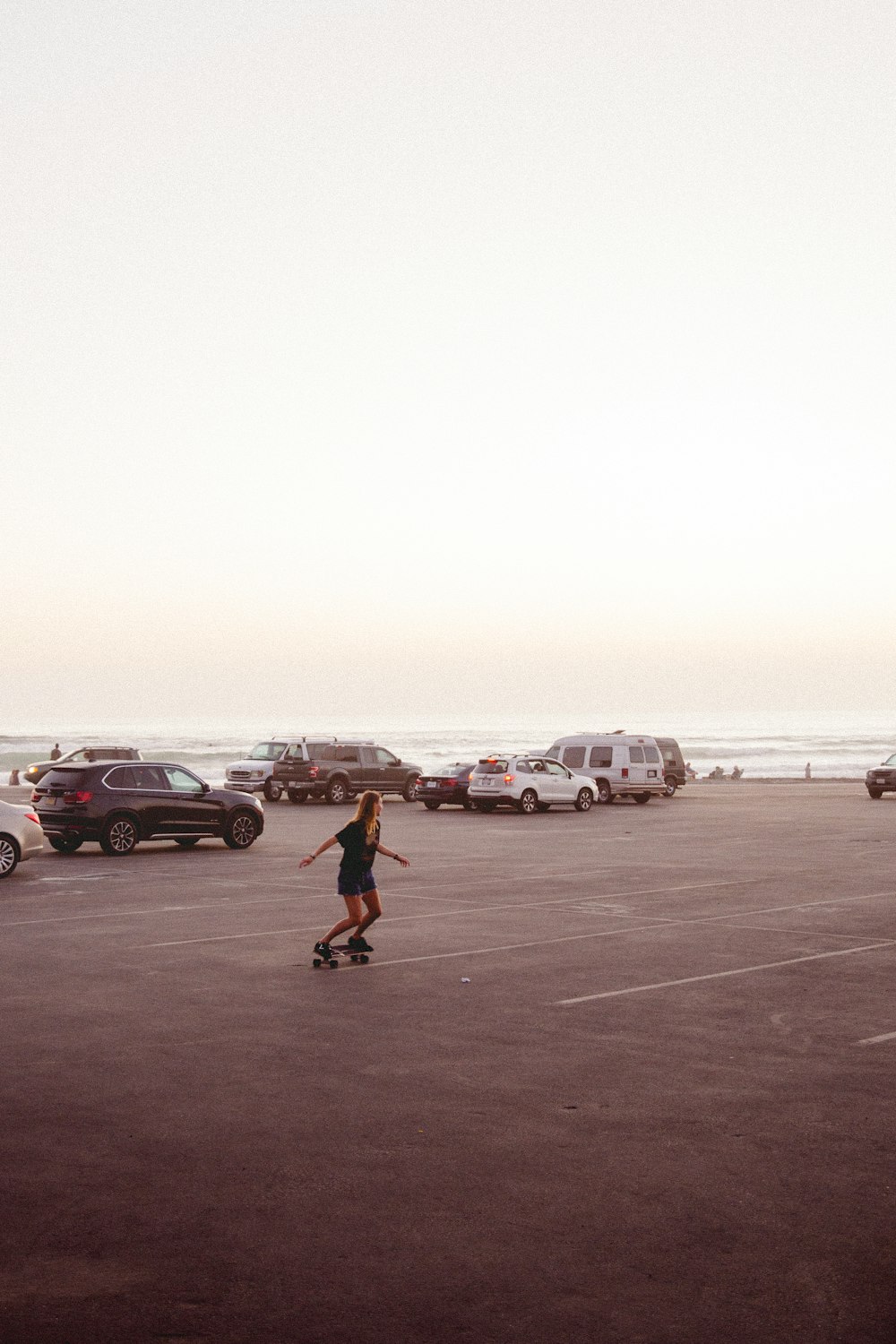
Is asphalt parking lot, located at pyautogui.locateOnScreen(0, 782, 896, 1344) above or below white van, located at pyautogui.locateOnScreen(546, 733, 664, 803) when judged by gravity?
below

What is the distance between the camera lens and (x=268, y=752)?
4466 cm

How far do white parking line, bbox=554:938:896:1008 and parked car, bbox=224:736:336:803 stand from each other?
30.3m

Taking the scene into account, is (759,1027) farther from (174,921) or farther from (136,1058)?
(174,921)

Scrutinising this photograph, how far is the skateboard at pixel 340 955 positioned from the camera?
1197 cm

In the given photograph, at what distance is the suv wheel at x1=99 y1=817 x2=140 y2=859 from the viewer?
78.0ft

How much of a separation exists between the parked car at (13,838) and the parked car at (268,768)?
73.3 feet

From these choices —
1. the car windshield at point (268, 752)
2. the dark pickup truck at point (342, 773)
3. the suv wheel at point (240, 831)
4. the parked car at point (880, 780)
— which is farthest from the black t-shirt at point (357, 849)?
the parked car at point (880, 780)

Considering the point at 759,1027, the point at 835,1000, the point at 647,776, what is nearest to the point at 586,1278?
the point at 759,1027

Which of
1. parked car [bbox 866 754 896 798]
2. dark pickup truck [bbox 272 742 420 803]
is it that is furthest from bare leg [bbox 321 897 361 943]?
parked car [bbox 866 754 896 798]

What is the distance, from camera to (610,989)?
11.0m

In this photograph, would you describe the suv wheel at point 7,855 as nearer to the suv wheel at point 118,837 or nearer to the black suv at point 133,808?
the black suv at point 133,808

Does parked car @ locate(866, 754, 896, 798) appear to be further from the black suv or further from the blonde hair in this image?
the blonde hair

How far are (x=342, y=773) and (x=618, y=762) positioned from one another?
8982 mm

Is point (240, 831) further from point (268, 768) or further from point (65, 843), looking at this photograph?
point (268, 768)
